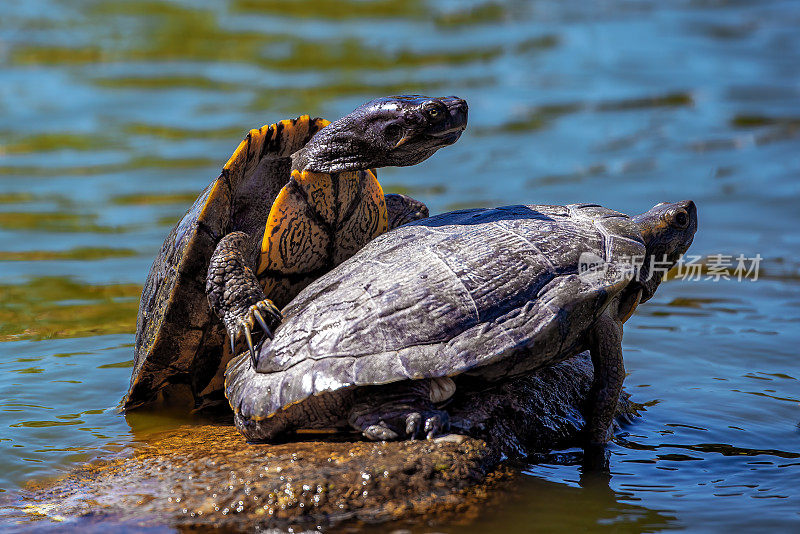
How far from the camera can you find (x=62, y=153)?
10789mm

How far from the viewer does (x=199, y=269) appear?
4.29 m

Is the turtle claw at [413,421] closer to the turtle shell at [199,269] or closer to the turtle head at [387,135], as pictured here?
the turtle shell at [199,269]

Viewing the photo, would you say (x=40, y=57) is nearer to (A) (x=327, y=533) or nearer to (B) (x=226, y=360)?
(B) (x=226, y=360)

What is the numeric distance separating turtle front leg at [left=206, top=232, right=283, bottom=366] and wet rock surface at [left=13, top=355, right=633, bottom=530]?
0.47 m

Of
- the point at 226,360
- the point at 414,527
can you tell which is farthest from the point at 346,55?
the point at 414,527

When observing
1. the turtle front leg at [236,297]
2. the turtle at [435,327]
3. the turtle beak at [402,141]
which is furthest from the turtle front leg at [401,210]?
the turtle front leg at [236,297]

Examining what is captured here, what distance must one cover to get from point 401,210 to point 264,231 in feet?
2.92

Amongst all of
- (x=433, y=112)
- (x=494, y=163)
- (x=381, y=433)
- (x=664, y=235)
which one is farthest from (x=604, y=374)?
(x=494, y=163)

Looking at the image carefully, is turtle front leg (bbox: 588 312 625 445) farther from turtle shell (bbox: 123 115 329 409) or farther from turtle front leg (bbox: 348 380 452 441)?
turtle shell (bbox: 123 115 329 409)

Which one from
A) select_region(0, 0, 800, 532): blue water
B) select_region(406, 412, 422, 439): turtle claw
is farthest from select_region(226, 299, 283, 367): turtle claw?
select_region(0, 0, 800, 532): blue water

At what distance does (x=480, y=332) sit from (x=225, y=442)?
Answer: 1.17 metres

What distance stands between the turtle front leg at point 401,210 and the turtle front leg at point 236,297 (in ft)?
3.62

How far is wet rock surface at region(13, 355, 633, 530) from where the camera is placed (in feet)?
11.3

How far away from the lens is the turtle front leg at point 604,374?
400 cm
